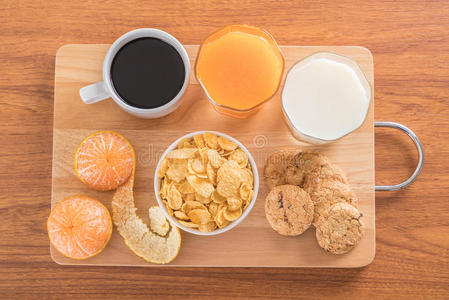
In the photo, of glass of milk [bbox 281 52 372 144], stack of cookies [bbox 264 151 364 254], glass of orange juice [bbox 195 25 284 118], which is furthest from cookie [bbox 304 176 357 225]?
glass of orange juice [bbox 195 25 284 118]

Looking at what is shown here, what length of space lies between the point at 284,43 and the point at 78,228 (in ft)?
2.64

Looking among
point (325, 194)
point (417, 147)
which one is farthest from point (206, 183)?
point (417, 147)

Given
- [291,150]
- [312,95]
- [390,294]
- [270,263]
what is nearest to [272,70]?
[312,95]

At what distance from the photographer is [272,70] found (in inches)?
38.6

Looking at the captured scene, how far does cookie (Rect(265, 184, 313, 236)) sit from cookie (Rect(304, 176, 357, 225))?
24mm

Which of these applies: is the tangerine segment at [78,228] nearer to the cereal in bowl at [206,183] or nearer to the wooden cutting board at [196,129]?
the wooden cutting board at [196,129]

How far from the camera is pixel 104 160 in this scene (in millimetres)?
1019

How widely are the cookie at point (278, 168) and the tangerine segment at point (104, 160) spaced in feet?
1.25

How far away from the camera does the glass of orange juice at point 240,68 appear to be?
0.97 metres

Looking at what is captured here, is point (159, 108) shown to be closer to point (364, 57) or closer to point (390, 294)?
point (364, 57)

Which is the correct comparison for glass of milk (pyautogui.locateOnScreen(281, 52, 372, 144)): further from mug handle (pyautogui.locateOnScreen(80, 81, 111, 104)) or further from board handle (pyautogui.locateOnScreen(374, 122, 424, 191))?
mug handle (pyautogui.locateOnScreen(80, 81, 111, 104))

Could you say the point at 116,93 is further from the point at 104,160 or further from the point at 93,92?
the point at 104,160

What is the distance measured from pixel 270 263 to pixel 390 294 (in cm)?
41

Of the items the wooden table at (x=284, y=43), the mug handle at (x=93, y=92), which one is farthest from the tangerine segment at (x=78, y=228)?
the mug handle at (x=93, y=92)
